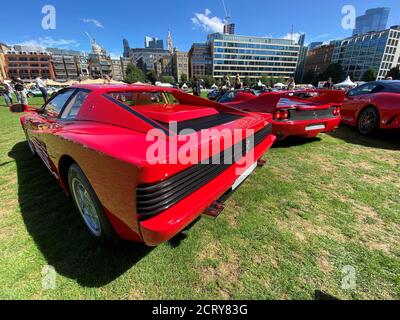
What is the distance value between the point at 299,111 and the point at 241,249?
9.61ft

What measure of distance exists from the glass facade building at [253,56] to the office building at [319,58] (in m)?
7.51

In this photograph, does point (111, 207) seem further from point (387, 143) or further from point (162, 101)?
point (387, 143)

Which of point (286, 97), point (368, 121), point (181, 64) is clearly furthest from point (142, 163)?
point (181, 64)

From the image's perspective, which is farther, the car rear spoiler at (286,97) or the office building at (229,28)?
the office building at (229,28)

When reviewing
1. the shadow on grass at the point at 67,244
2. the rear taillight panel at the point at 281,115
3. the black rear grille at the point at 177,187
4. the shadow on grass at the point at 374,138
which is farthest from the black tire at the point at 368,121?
the shadow on grass at the point at 67,244

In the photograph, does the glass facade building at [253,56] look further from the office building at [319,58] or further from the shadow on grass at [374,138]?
the shadow on grass at [374,138]

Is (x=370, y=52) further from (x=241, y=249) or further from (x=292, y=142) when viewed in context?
(x=241, y=249)

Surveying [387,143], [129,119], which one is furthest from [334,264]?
[387,143]

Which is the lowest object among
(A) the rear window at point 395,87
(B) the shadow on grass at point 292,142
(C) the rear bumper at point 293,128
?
(B) the shadow on grass at point 292,142

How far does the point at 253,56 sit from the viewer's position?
99062 mm

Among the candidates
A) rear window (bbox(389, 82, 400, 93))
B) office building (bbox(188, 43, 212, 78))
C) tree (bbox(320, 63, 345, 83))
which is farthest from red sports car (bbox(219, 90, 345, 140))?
office building (bbox(188, 43, 212, 78))

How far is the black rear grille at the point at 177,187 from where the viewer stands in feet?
3.82

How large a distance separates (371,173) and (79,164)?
12.2 ft

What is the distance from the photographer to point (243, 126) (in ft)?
6.23
